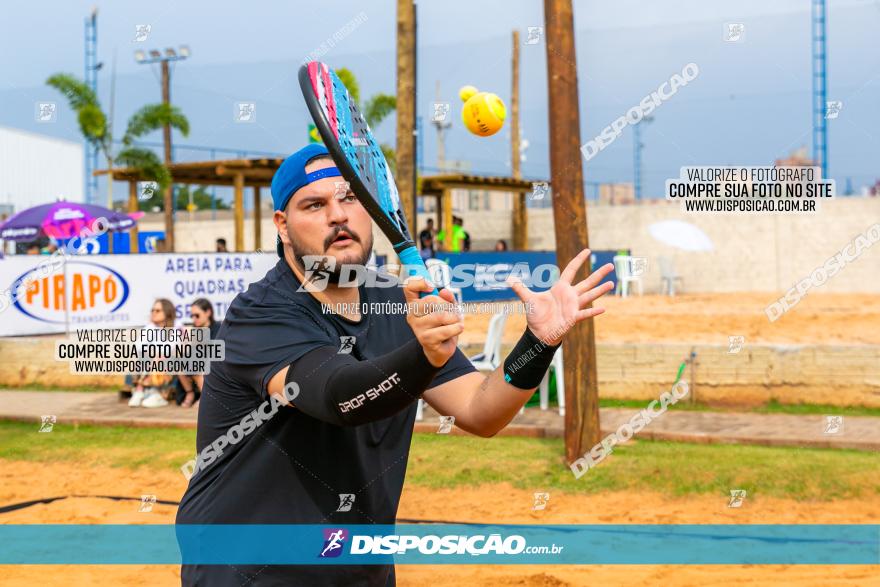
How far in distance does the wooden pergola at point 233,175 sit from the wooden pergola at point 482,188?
4.83m

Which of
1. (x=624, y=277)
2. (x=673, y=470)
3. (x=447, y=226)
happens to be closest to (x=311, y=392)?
(x=673, y=470)

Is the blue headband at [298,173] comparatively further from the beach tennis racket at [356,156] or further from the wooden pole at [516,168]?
the wooden pole at [516,168]

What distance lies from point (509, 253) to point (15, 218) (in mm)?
12212

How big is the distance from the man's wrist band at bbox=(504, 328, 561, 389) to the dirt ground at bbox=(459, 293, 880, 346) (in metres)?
9.78

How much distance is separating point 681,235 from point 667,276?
6.87 ft

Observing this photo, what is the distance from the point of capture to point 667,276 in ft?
96.1

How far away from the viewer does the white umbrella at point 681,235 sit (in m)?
30.0

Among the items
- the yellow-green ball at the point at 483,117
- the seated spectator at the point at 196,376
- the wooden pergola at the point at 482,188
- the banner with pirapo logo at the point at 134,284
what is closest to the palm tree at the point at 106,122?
the wooden pergola at the point at 482,188

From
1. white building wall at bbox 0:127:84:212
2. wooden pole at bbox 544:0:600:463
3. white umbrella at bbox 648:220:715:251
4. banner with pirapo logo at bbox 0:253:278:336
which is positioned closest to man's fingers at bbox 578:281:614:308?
wooden pole at bbox 544:0:600:463

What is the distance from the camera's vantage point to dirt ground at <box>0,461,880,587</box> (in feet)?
19.1

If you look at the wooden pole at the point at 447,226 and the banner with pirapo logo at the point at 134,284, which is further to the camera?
the wooden pole at the point at 447,226

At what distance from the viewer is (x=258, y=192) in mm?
25625

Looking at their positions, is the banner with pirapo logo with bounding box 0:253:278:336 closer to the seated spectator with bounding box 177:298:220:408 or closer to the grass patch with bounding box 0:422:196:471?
the seated spectator with bounding box 177:298:220:408

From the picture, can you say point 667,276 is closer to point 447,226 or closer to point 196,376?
point 447,226
